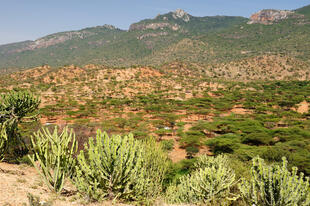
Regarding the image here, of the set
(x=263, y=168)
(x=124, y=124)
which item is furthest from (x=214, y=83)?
(x=263, y=168)

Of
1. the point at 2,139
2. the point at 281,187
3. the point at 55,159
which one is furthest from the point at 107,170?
the point at 2,139

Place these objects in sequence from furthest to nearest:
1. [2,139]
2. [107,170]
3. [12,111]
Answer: [12,111] < [2,139] < [107,170]

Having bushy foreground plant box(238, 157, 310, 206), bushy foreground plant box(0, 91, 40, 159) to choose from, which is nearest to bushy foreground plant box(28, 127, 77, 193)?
bushy foreground plant box(0, 91, 40, 159)

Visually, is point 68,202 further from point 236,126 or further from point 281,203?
point 236,126

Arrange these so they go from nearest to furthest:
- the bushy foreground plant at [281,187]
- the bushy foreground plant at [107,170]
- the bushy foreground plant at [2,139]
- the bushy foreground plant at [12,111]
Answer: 1. the bushy foreground plant at [281,187]
2. the bushy foreground plant at [107,170]
3. the bushy foreground plant at [2,139]
4. the bushy foreground plant at [12,111]

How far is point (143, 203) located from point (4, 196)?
545 centimetres

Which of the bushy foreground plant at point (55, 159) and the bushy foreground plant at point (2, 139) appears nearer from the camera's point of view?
the bushy foreground plant at point (55, 159)

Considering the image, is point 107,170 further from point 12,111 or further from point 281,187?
point 12,111

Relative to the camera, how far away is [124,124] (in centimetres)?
3725

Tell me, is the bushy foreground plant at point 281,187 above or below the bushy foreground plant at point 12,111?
below

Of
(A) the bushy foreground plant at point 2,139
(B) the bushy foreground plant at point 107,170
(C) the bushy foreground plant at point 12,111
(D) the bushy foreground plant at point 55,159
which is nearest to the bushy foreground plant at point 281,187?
(B) the bushy foreground plant at point 107,170

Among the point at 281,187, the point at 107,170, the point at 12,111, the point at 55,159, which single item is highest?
the point at 12,111

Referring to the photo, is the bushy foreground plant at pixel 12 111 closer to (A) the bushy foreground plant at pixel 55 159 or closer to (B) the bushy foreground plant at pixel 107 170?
(A) the bushy foreground plant at pixel 55 159

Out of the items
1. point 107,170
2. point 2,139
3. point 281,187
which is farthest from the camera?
point 2,139
